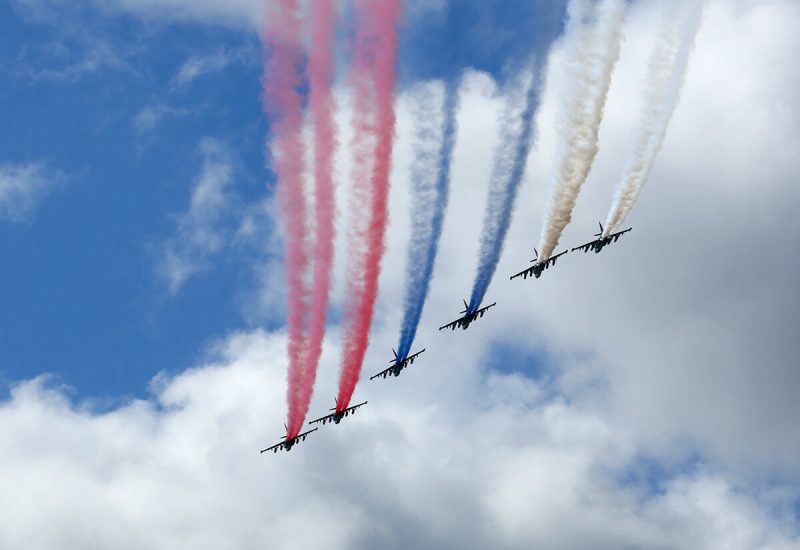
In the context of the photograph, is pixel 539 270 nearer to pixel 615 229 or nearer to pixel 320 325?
pixel 615 229

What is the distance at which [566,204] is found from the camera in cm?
7181

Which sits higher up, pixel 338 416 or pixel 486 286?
pixel 338 416

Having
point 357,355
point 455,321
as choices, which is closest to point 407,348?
point 455,321

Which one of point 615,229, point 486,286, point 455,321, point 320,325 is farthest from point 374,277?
point 615,229

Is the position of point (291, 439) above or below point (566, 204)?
above

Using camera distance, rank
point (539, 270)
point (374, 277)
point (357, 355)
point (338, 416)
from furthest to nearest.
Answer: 1. point (338, 416)
2. point (539, 270)
3. point (357, 355)
4. point (374, 277)

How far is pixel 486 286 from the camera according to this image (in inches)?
3004

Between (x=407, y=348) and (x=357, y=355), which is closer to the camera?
(x=357, y=355)

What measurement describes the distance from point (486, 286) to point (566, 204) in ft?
26.4

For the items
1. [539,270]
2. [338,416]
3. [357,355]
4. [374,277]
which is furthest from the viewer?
[338,416]

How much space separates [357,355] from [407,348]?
930cm

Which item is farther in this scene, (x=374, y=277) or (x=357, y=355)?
(x=357, y=355)

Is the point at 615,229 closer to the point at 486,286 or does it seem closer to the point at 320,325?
the point at 486,286

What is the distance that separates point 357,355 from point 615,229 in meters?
21.2
